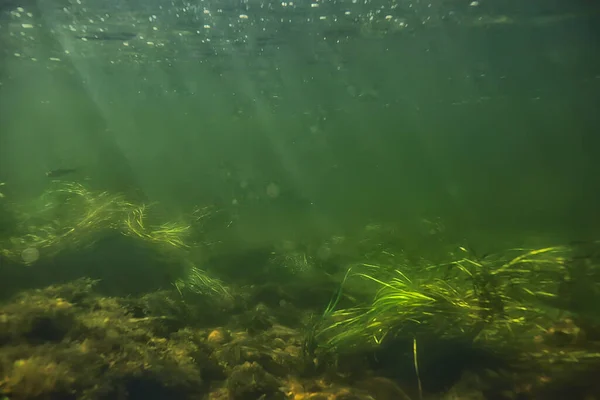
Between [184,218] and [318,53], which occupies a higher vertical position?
[318,53]

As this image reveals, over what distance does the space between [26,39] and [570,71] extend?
44449mm

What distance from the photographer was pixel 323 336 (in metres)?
4.53

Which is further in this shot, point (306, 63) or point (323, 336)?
point (306, 63)

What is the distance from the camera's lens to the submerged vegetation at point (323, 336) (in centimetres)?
358

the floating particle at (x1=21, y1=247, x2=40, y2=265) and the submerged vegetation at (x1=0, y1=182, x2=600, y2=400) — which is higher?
the floating particle at (x1=21, y1=247, x2=40, y2=265)

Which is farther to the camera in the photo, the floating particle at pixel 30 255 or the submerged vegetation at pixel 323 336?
the floating particle at pixel 30 255

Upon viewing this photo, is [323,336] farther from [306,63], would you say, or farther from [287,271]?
[306,63]

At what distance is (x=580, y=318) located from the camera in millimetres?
4375

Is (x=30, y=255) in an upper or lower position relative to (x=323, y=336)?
upper

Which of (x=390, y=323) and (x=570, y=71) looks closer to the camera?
(x=390, y=323)

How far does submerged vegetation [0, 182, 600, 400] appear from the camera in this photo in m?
3.58

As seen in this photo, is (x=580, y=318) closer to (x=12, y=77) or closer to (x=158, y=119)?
(x=12, y=77)

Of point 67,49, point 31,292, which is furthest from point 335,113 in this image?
point 31,292

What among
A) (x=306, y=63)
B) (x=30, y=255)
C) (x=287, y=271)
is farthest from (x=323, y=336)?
(x=306, y=63)
